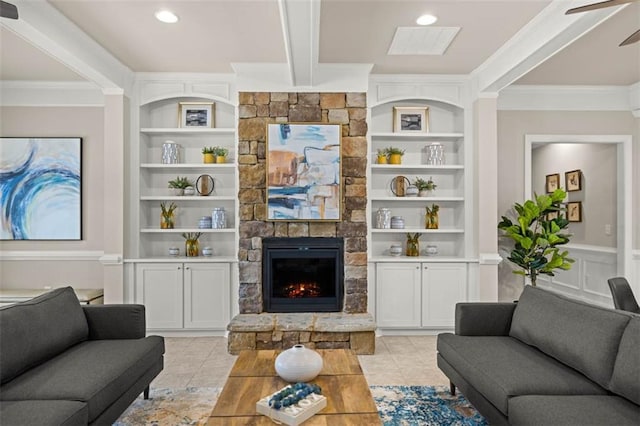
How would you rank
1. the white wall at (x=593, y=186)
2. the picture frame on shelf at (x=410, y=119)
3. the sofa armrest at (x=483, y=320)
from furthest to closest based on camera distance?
1. the white wall at (x=593, y=186)
2. the picture frame on shelf at (x=410, y=119)
3. the sofa armrest at (x=483, y=320)

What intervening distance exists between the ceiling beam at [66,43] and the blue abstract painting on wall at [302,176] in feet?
5.42

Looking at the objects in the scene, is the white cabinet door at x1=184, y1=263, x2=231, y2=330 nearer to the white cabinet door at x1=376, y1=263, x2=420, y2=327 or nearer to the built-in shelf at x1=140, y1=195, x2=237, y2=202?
the built-in shelf at x1=140, y1=195, x2=237, y2=202

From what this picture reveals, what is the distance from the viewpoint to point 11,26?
294 centimetres

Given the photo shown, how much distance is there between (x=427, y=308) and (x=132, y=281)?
316 cm

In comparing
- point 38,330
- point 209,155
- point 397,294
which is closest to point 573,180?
point 397,294

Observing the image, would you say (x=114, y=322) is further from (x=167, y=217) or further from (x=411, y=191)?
(x=411, y=191)

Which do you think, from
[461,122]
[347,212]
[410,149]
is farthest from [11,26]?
[461,122]

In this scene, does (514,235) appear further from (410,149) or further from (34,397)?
(34,397)

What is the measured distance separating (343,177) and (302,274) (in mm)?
1115

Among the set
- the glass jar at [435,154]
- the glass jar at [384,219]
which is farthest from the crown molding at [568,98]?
the glass jar at [384,219]

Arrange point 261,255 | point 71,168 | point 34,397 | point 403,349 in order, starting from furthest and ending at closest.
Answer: point 71,168 → point 261,255 → point 403,349 → point 34,397

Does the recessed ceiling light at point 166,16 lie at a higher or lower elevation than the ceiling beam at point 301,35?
higher

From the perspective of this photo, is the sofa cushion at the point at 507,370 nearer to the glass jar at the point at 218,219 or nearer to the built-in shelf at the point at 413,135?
the built-in shelf at the point at 413,135

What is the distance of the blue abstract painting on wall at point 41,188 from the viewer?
4867 mm
